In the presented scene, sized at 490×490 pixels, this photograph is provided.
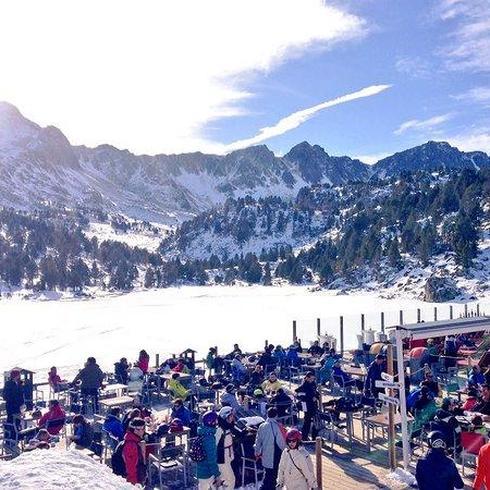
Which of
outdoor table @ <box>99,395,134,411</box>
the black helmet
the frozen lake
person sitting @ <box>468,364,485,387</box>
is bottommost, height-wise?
the frozen lake

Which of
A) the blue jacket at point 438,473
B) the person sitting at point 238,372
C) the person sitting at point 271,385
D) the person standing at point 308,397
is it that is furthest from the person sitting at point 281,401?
the blue jacket at point 438,473

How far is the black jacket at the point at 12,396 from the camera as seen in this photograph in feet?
46.0

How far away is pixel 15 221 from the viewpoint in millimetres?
194625

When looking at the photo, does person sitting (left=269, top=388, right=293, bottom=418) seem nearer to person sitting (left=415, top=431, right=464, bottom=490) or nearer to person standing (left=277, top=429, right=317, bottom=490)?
person standing (left=277, top=429, right=317, bottom=490)

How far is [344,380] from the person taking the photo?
16.5 meters

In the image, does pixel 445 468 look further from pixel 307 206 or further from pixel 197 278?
pixel 307 206

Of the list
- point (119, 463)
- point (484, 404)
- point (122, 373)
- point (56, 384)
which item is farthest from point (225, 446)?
point (122, 373)

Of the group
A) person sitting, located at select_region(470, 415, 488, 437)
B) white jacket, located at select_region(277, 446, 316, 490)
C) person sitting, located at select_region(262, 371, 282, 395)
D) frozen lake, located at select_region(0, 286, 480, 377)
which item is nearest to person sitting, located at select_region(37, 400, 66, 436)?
person sitting, located at select_region(262, 371, 282, 395)

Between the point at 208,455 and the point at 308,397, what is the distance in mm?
4149

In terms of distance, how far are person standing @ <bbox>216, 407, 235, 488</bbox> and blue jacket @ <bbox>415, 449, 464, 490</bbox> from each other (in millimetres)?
3365

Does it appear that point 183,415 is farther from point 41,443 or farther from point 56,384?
point 56,384

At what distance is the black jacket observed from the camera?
14.0 metres

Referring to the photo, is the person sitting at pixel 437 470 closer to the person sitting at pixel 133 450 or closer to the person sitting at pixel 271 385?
the person sitting at pixel 133 450

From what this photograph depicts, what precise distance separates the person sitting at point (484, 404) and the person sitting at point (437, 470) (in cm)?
530
